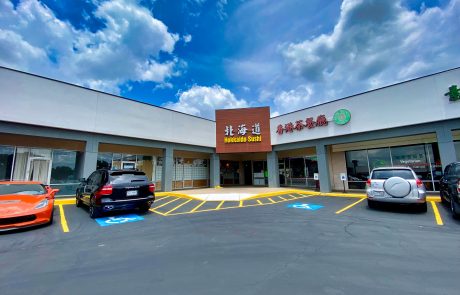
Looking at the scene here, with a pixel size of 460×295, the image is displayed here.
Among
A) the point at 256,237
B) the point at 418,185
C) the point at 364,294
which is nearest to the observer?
the point at 364,294

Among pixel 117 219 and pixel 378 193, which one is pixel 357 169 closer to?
pixel 378 193

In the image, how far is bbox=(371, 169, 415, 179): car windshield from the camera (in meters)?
8.65

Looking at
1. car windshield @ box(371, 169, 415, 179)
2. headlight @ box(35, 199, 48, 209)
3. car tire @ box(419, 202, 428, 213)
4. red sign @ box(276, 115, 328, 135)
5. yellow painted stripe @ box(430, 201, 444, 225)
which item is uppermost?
red sign @ box(276, 115, 328, 135)

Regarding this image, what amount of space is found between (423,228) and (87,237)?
30.8ft

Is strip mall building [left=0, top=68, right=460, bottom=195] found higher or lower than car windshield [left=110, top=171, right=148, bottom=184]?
higher

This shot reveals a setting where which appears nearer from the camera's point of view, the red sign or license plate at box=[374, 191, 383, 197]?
license plate at box=[374, 191, 383, 197]

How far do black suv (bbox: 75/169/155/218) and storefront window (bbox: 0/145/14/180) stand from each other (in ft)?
24.7

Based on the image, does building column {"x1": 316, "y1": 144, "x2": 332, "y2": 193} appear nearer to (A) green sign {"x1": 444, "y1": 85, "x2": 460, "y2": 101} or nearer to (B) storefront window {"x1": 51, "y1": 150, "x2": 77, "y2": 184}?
(A) green sign {"x1": 444, "y1": 85, "x2": 460, "y2": 101}

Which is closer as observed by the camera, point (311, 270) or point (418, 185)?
point (311, 270)

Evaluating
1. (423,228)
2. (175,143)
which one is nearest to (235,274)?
(423,228)

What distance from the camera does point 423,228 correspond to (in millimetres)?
6270

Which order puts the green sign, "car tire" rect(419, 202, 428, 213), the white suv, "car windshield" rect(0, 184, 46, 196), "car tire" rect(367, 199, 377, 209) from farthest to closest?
1. the green sign
2. "car tire" rect(367, 199, 377, 209)
3. "car tire" rect(419, 202, 428, 213)
4. the white suv
5. "car windshield" rect(0, 184, 46, 196)

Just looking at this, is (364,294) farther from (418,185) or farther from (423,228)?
(418,185)

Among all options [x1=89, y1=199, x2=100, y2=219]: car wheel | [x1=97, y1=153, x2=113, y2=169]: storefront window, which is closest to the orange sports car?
[x1=89, y1=199, x2=100, y2=219]: car wheel
